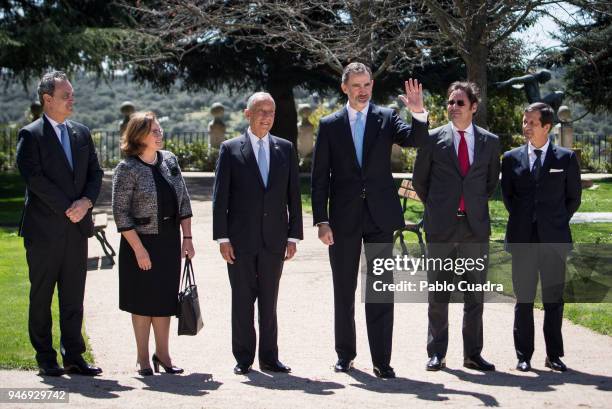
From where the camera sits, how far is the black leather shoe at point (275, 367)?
743cm

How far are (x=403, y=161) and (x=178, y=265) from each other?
73.8 ft

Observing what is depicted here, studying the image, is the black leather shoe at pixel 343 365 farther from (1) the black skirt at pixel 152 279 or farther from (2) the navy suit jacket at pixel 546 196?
(2) the navy suit jacket at pixel 546 196

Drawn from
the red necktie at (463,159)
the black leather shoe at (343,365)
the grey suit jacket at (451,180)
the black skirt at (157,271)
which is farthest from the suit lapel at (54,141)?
the red necktie at (463,159)

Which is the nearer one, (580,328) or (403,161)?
(580,328)

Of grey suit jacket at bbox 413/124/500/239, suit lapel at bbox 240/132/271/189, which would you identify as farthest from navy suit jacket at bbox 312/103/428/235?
suit lapel at bbox 240/132/271/189

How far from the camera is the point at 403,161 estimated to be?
1168 inches

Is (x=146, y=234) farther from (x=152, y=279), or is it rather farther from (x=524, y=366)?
(x=524, y=366)

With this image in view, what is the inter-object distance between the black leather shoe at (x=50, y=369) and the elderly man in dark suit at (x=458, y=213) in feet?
8.46

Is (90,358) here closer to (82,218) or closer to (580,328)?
(82,218)

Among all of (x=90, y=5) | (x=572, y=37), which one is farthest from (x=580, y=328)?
(x=90, y=5)

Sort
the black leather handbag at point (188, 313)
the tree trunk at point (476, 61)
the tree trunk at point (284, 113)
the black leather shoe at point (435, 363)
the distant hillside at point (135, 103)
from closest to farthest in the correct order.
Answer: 1. the black leather handbag at point (188, 313)
2. the black leather shoe at point (435, 363)
3. the tree trunk at point (476, 61)
4. the tree trunk at point (284, 113)
5. the distant hillside at point (135, 103)

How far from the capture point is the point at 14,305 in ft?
33.6

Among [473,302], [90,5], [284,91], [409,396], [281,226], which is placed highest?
[90,5]

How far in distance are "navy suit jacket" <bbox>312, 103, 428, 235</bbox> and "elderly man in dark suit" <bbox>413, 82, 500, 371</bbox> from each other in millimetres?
288
